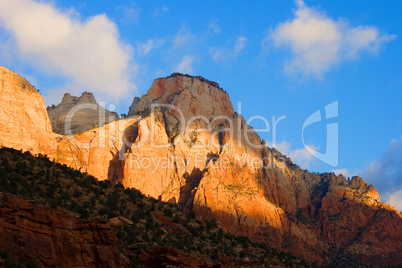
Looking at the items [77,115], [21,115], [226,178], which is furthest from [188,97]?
[21,115]

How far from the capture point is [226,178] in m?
126

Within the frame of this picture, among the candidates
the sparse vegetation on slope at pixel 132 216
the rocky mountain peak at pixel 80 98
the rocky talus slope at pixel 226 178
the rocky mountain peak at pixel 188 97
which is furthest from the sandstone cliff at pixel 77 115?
the sparse vegetation on slope at pixel 132 216

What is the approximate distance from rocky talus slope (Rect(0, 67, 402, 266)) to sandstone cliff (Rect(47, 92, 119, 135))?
727cm

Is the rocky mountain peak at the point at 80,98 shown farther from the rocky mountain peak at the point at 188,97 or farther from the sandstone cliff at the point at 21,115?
the sandstone cliff at the point at 21,115

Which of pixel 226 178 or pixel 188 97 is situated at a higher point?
pixel 188 97

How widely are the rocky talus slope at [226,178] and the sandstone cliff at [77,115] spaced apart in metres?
7.27

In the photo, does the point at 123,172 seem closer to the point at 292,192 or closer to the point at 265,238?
the point at 265,238

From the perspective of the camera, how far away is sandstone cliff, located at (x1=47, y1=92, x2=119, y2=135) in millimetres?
133125

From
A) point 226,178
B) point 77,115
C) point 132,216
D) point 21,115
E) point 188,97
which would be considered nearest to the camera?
point 132,216

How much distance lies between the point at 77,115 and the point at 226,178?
129 feet

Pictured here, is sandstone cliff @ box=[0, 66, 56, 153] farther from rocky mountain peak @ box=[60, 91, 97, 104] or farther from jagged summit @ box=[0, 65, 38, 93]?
rocky mountain peak @ box=[60, 91, 97, 104]

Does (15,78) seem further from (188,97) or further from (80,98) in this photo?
(188,97)

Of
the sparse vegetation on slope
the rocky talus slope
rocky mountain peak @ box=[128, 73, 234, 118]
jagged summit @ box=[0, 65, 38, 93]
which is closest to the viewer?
the sparse vegetation on slope

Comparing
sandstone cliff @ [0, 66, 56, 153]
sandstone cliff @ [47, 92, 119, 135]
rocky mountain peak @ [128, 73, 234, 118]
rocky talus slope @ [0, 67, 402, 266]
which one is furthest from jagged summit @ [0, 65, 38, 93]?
rocky mountain peak @ [128, 73, 234, 118]
